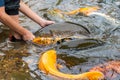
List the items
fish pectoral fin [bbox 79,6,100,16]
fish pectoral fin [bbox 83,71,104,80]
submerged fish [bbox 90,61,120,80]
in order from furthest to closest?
fish pectoral fin [bbox 79,6,100,16], submerged fish [bbox 90,61,120,80], fish pectoral fin [bbox 83,71,104,80]

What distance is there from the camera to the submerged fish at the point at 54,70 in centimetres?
349

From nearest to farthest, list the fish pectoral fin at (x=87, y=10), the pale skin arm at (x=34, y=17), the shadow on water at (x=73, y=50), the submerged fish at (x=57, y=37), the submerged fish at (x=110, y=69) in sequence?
the submerged fish at (x=110, y=69) → the shadow on water at (x=73, y=50) → the submerged fish at (x=57, y=37) → the pale skin arm at (x=34, y=17) → the fish pectoral fin at (x=87, y=10)

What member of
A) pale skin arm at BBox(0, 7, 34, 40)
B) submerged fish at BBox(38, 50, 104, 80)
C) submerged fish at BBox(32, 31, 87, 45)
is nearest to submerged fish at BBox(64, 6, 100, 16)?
submerged fish at BBox(32, 31, 87, 45)

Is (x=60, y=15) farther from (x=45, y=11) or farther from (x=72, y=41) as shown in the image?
(x=72, y=41)

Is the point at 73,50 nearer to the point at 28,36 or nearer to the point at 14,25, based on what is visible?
the point at 28,36

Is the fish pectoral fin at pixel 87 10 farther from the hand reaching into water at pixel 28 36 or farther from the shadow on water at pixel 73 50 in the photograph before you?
the hand reaching into water at pixel 28 36

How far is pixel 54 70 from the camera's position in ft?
12.1

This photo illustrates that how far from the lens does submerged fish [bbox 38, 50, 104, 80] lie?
11.5 ft

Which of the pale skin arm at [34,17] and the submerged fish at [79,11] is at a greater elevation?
the pale skin arm at [34,17]

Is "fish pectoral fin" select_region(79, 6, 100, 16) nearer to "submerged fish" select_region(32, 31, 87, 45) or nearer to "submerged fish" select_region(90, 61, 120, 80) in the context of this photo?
"submerged fish" select_region(32, 31, 87, 45)

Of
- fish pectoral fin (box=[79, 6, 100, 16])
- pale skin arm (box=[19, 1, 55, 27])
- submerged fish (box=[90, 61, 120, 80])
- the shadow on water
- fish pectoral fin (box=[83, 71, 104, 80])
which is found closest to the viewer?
fish pectoral fin (box=[83, 71, 104, 80])

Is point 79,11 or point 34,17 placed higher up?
point 34,17

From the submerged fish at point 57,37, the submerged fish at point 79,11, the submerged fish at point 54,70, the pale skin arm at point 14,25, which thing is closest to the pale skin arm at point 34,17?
the submerged fish at point 57,37

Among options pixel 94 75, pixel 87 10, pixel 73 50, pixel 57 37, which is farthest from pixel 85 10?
pixel 94 75
